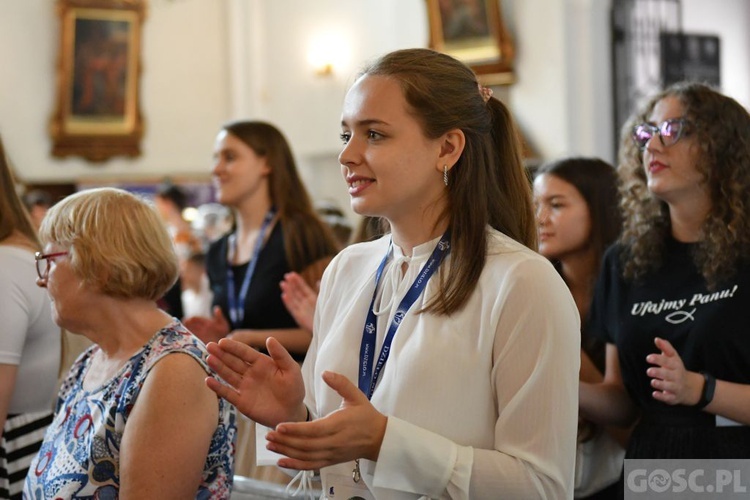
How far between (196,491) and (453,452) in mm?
831

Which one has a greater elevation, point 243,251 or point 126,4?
point 126,4

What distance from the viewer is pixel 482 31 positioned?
32.9ft

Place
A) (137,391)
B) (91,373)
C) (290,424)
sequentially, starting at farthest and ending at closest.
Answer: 1. (91,373)
2. (137,391)
3. (290,424)

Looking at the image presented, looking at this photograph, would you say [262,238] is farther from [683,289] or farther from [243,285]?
[683,289]

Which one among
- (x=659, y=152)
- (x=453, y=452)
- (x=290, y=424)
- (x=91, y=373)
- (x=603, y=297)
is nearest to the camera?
(x=290, y=424)

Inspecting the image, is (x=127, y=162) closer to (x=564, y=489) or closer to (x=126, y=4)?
(x=126, y=4)

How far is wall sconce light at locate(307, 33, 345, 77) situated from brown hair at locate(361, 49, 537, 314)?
35.0 feet

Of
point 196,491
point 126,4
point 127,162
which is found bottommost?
point 196,491

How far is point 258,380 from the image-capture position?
2.12 metres

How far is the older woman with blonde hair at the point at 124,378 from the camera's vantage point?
7.97ft

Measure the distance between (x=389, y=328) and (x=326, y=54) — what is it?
11.0 meters

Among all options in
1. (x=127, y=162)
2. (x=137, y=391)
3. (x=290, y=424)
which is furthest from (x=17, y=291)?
(x=127, y=162)

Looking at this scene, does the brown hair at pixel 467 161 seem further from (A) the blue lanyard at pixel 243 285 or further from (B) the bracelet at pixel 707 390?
(A) the blue lanyard at pixel 243 285

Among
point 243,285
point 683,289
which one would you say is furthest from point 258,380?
point 243,285
